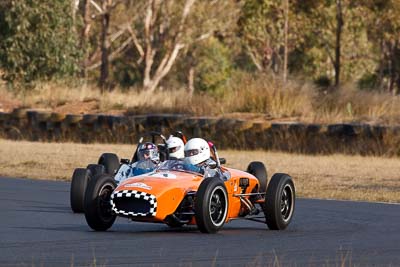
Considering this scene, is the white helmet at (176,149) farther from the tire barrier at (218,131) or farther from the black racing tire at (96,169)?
the tire barrier at (218,131)

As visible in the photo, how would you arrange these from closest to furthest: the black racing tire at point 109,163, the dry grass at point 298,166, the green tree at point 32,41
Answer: the black racing tire at point 109,163 < the dry grass at point 298,166 < the green tree at point 32,41

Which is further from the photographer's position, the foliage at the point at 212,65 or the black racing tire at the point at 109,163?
the foliage at the point at 212,65

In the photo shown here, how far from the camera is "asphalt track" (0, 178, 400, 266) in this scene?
1060 cm

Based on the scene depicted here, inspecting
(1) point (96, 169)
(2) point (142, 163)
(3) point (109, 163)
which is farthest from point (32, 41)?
(2) point (142, 163)

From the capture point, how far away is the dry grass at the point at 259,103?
30688 mm

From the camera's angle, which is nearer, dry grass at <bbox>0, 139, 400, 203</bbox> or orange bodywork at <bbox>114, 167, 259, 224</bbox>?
orange bodywork at <bbox>114, 167, 259, 224</bbox>

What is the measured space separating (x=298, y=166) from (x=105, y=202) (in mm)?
12015

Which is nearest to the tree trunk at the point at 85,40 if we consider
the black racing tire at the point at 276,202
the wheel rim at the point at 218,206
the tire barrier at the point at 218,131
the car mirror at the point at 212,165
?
the tire barrier at the point at 218,131

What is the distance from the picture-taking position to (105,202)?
43.1ft

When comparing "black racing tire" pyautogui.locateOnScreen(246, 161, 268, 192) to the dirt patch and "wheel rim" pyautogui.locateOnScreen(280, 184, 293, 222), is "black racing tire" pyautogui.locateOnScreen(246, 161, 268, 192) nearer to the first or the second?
"wheel rim" pyautogui.locateOnScreen(280, 184, 293, 222)

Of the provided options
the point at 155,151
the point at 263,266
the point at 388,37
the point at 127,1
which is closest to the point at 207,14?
the point at 127,1

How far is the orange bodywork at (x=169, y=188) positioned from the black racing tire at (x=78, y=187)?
1.89 metres

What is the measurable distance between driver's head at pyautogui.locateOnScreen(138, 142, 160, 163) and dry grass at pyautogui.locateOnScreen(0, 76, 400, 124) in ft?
49.0

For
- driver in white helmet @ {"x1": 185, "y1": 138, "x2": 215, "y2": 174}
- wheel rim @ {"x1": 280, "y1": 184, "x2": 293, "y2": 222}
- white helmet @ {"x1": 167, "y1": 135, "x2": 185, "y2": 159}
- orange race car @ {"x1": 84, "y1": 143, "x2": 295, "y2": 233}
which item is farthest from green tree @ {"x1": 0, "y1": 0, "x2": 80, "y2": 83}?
wheel rim @ {"x1": 280, "y1": 184, "x2": 293, "y2": 222}
